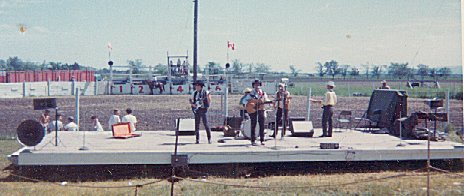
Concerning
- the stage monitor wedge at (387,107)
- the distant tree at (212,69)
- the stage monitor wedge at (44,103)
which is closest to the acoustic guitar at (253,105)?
the stage monitor wedge at (44,103)

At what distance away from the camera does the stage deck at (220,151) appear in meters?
11.2

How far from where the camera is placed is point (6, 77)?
4134cm

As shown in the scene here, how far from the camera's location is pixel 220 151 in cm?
1141

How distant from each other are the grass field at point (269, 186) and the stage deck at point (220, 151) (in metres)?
0.38

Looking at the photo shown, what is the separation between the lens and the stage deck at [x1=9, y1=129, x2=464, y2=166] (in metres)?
11.2

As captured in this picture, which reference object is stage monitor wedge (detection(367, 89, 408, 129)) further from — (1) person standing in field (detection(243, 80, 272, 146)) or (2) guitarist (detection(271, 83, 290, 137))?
(1) person standing in field (detection(243, 80, 272, 146))

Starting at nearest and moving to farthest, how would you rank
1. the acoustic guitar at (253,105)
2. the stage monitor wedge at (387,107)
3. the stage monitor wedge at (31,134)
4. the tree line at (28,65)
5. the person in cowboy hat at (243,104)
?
1. the stage monitor wedge at (31,134)
2. the acoustic guitar at (253,105)
3. the person in cowboy hat at (243,104)
4. the stage monitor wedge at (387,107)
5. the tree line at (28,65)

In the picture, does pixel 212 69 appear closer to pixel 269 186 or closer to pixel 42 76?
pixel 42 76

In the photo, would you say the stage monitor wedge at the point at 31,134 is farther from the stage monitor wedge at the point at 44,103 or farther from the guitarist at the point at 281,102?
the guitarist at the point at 281,102

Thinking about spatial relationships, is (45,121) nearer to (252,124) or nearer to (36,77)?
(252,124)

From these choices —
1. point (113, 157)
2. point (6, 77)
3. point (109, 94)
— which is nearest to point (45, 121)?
point (113, 157)

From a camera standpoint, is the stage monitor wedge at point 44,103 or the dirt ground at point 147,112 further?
the dirt ground at point 147,112

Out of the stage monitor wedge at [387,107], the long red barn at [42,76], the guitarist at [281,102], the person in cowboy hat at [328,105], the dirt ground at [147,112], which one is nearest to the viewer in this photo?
the person in cowboy hat at [328,105]

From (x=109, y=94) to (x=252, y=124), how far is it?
92.8ft
